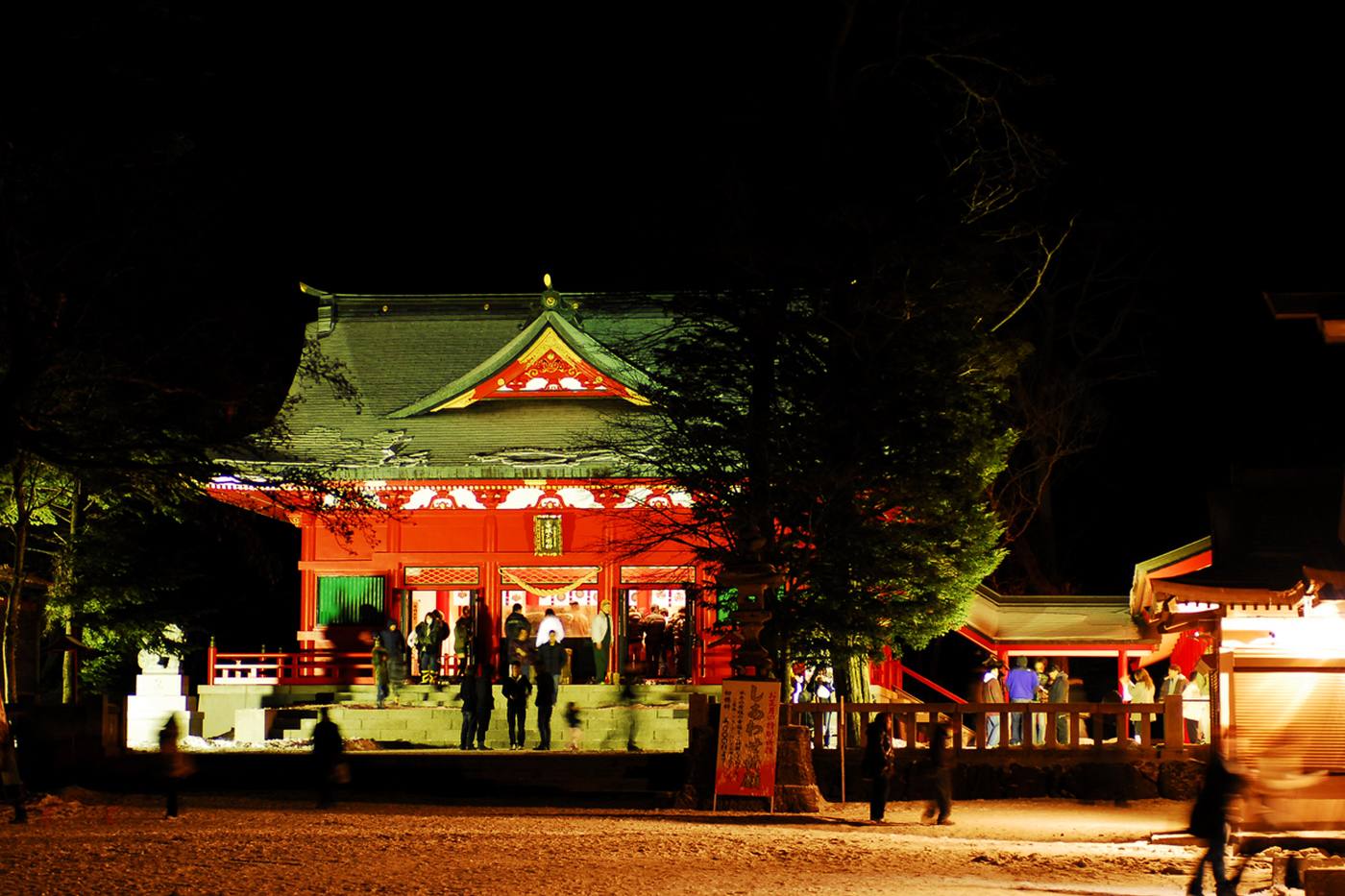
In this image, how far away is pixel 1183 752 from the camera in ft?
64.2

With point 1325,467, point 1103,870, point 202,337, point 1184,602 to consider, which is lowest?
point 1103,870

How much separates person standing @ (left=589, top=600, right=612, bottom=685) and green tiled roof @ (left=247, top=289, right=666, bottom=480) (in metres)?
2.74

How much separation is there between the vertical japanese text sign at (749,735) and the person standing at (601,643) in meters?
10.5

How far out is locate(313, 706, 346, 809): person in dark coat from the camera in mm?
17969

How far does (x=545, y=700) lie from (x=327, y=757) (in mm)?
6075

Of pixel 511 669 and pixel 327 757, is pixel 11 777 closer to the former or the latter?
pixel 327 757

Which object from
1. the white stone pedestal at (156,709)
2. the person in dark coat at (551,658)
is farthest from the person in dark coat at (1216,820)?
the white stone pedestal at (156,709)

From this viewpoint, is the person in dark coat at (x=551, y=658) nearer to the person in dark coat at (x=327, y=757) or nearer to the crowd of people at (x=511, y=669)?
the crowd of people at (x=511, y=669)

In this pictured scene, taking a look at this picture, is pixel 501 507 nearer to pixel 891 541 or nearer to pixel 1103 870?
pixel 891 541

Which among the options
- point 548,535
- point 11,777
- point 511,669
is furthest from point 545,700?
point 11,777

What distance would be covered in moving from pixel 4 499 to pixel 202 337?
26.7 feet

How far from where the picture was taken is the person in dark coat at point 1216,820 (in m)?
10.9

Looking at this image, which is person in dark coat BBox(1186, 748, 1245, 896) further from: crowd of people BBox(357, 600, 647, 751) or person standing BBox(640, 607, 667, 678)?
person standing BBox(640, 607, 667, 678)

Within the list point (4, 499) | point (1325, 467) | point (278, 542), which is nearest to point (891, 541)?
point (1325, 467)
